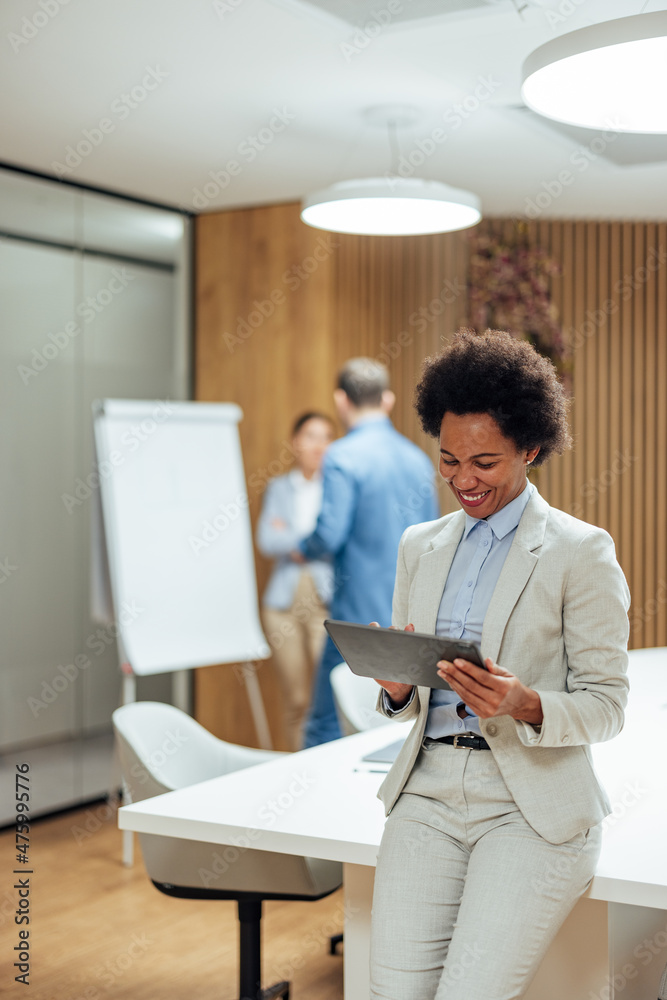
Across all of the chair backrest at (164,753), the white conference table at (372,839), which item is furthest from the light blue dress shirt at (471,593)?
the chair backrest at (164,753)

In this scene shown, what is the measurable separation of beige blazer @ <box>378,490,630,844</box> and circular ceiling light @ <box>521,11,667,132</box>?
1.16 m

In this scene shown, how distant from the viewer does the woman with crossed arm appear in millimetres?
1823

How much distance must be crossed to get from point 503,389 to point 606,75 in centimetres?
104

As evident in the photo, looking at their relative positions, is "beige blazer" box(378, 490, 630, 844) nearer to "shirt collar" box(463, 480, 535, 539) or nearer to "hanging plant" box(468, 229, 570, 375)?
"shirt collar" box(463, 480, 535, 539)

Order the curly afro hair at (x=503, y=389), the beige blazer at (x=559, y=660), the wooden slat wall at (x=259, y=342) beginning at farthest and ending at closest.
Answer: the wooden slat wall at (x=259, y=342), the curly afro hair at (x=503, y=389), the beige blazer at (x=559, y=660)

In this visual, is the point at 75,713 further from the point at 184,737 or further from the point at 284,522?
the point at 184,737

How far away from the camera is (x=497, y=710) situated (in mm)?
1784

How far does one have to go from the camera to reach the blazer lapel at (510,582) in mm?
1949

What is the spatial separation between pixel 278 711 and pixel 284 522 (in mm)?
1065

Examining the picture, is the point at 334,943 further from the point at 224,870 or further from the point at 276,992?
the point at 224,870

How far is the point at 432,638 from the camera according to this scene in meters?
1.76

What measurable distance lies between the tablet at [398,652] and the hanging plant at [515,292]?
425cm

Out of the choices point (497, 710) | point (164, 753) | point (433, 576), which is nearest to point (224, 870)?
point (164, 753)

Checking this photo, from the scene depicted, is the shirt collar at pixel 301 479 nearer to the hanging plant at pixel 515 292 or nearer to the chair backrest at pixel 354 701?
the hanging plant at pixel 515 292
